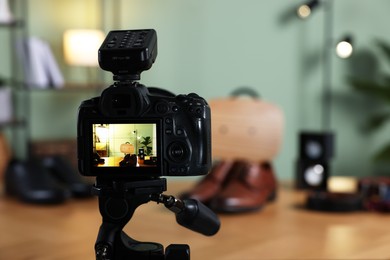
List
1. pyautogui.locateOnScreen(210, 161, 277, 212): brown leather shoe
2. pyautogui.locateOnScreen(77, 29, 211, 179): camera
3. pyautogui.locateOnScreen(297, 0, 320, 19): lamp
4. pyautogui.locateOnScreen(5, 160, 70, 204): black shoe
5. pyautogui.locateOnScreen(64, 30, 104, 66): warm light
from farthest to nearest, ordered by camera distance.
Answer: pyautogui.locateOnScreen(64, 30, 104, 66): warm light → pyautogui.locateOnScreen(297, 0, 320, 19): lamp → pyautogui.locateOnScreen(5, 160, 70, 204): black shoe → pyautogui.locateOnScreen(210, 161, 277, 212): brown leather shoe → pyautogui.locateOnScreen(77, 29, 211, 179): camera

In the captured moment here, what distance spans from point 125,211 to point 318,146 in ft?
3.80

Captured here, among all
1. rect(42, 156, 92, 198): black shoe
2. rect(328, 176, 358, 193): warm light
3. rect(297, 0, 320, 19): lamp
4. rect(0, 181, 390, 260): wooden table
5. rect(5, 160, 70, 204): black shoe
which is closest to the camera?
rect(0, 181, 390, 260): wooden table

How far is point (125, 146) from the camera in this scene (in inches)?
38.7

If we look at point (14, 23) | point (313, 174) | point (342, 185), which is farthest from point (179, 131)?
point (14, 23)

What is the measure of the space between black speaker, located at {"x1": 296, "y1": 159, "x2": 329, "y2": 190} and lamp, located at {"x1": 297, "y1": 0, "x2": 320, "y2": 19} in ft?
1.98

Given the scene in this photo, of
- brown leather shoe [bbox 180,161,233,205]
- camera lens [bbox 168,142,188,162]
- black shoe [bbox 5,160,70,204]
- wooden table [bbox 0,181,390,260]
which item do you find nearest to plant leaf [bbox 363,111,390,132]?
wooden table [bbox 0,181,390,260]

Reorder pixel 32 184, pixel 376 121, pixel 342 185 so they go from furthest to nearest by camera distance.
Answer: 1. pixel 376 121
2. pixel 342 185
3. pixel 32 184

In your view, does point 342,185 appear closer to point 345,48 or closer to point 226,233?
point 345,48

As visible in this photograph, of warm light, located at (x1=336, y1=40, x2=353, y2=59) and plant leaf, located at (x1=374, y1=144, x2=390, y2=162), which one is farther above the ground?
warm light, located at (x1=336, y1=40, x2=353, y2=59)

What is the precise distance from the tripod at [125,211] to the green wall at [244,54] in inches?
59.3

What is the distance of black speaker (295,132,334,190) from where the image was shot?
200 centimetres

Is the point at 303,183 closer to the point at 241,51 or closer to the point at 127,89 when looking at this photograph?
the point at 241,51

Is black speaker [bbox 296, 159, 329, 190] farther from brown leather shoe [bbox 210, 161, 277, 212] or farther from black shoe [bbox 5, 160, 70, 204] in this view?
black shoe [bbox 5, 160, 70, 204]

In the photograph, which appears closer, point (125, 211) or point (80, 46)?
point (125, 211)
